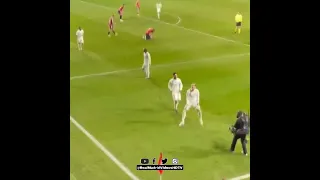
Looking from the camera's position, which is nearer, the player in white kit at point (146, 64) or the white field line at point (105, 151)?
the white field line at point (105, 151)

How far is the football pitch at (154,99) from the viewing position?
17.3 meters

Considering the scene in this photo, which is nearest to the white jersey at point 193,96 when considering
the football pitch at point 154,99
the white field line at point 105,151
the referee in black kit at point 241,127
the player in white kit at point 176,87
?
the football pitch at point 154,99

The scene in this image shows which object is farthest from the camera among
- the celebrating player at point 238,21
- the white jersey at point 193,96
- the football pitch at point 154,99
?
the celebrating player at point 238,21

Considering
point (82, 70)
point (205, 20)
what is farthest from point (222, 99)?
point (205, 20)

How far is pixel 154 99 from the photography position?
22.7m

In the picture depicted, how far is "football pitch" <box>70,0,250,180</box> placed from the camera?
17281mm

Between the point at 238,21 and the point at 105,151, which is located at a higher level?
the point at 238,21

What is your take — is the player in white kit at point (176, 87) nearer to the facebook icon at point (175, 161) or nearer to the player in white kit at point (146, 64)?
the facebook icon at point (175, 161)

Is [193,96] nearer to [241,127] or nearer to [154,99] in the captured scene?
[241,127]

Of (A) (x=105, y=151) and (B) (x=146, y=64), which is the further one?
(B) (x=146, y=64)

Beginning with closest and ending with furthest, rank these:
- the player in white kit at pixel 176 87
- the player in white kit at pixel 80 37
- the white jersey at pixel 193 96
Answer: the white jersey at pixel 193 96 < the player in white kit at pixel 176 87 < the player in white kit at pixel 80 37

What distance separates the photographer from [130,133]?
1931 centimetres

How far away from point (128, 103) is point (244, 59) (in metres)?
10.6

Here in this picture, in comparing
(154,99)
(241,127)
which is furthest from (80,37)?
(241,127)
